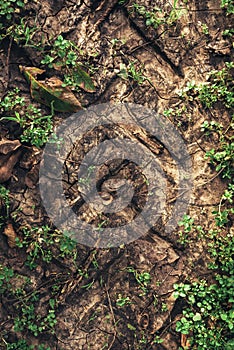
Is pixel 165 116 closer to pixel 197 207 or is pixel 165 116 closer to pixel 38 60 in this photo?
pixel 197 207

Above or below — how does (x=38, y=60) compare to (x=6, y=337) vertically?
above

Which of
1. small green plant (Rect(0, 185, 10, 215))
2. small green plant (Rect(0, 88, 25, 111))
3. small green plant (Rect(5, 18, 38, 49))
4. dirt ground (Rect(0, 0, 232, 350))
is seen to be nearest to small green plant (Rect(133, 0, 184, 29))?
dirt ground (Rect(0, 0, 232, 350))

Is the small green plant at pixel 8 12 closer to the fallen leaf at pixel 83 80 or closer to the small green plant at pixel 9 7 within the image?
the small green plant at pixel 9 7

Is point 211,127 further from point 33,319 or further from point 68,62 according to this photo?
point 33,319

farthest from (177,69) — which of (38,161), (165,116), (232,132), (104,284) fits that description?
(104,284)

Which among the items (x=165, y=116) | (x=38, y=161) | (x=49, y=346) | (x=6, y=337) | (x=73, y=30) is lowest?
(x=49, y=346)

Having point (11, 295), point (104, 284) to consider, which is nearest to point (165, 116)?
point (104, 284)

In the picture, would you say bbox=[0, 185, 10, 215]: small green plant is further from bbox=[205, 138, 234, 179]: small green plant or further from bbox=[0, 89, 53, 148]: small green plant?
bbox=[205, 138, 234, 179]: small green plant

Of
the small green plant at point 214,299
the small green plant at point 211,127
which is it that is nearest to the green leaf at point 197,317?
the small green plant at point 214,299
